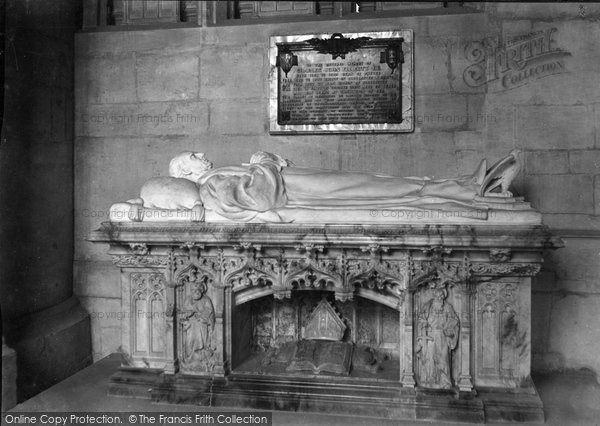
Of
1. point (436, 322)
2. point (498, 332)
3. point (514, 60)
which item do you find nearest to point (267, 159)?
point (436, 322)

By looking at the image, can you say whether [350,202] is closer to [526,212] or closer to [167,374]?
[526,212]

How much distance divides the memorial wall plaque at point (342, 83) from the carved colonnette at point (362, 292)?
159cm

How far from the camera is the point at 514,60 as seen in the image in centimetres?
449

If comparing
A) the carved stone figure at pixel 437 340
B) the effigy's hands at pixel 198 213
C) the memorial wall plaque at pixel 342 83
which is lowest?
the carved stone figure at pixel 437 340

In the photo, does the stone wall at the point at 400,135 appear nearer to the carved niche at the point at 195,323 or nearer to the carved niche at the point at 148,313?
the carved niche at the point at 148,313

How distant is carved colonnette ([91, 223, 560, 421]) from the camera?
3287 millimetres

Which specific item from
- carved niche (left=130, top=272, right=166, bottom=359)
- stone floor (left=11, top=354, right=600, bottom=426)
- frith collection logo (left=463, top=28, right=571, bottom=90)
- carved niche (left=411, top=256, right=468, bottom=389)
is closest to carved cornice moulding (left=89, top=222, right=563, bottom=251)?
carved niche (left=411, top=256, right=468, bottom=389)

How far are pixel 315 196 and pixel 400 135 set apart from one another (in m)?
1.33

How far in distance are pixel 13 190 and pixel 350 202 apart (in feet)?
8.36

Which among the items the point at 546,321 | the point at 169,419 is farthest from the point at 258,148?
the point at 546,321

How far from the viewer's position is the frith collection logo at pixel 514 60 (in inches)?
175

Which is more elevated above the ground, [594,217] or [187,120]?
[187,120]

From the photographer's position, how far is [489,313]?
11.1 ft

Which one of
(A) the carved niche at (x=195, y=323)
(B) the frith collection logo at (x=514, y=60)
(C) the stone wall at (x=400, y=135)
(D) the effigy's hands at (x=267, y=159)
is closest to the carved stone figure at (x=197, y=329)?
(A) the carved niche at (x=195, y=323)
